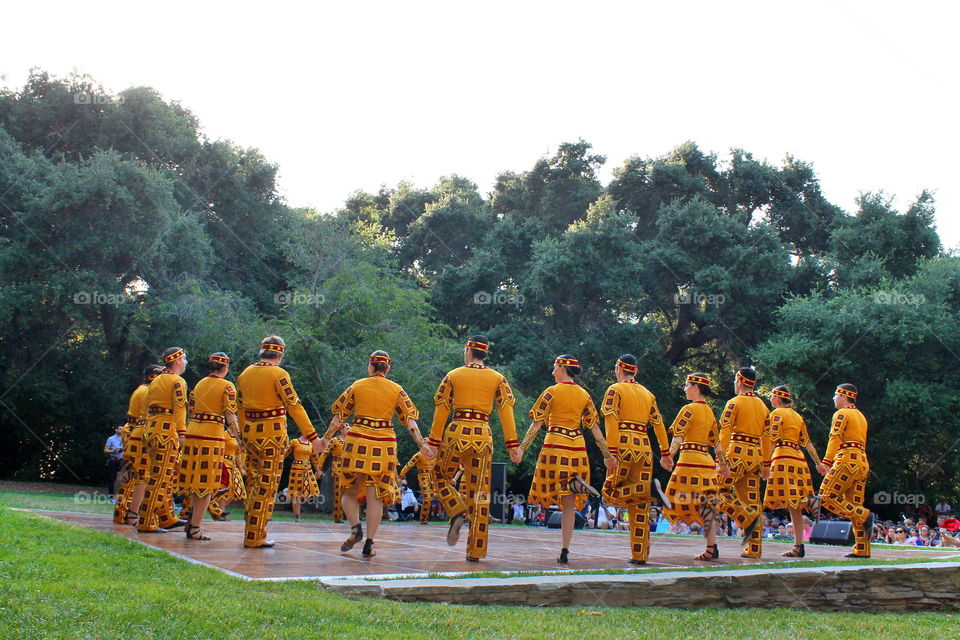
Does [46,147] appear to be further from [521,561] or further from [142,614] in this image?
[142,614]

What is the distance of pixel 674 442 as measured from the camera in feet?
31.2

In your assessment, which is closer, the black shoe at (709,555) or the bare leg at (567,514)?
the bare leg at (567,514)

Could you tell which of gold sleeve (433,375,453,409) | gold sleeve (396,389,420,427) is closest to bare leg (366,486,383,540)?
gold sleeve (396,389,420,427)

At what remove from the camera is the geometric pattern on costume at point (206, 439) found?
9.26 meters

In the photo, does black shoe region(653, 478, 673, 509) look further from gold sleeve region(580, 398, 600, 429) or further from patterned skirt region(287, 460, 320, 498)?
patterned skirt region(287, 460, 320, 498)

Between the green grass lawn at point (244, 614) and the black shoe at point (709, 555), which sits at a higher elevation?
the black shoe at point (709, 555)

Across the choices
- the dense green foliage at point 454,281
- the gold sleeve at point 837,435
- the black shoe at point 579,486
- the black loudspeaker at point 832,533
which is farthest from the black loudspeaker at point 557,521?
the black shoe at point 579,486

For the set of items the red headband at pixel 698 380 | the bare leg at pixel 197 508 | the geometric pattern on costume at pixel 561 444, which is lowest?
the bare leg at pixel 197 508

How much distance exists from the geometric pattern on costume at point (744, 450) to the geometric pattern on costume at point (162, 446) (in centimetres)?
614

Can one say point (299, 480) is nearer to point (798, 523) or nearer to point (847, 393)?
point (798, 523)

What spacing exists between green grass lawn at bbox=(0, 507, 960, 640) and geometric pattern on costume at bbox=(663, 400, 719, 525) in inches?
77.4

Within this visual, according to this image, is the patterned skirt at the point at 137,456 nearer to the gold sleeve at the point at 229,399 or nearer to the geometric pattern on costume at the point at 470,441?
the gold sleeve at the point at 229,399

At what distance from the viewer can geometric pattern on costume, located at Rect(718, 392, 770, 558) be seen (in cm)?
1034

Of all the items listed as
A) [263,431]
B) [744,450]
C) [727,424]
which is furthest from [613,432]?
[263,431]
